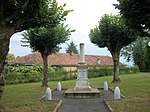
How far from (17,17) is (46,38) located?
1613 cm

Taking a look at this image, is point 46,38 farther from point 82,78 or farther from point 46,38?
point 82,78

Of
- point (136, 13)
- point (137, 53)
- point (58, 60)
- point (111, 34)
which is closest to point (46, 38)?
point (111, 34)

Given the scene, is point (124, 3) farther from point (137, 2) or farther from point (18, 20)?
point (18, 20)

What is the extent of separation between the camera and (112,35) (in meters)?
34.7

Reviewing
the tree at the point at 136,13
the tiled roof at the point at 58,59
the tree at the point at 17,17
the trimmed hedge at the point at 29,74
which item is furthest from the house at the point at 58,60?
the tree at the point at 17,17

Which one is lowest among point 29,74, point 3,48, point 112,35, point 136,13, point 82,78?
point 82,78

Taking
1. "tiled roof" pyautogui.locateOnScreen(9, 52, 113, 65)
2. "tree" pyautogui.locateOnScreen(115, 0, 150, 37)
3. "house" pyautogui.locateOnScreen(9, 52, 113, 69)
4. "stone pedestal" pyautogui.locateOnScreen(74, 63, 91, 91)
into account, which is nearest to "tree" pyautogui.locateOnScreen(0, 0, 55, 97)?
"tree" pyautogui.locateOnScreen(115, 0, 150, 37)

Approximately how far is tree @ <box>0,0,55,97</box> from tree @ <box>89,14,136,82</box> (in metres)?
19.9

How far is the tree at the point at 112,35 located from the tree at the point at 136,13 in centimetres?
1515

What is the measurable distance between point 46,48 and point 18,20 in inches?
666

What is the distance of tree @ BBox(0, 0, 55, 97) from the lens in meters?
12.5

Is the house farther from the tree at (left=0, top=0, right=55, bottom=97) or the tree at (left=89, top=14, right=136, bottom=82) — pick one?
the tree at (left=0, top=0, right=55, bottom=97)

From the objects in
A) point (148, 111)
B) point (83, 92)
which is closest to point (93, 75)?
point (83, 92)

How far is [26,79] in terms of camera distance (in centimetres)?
4294
